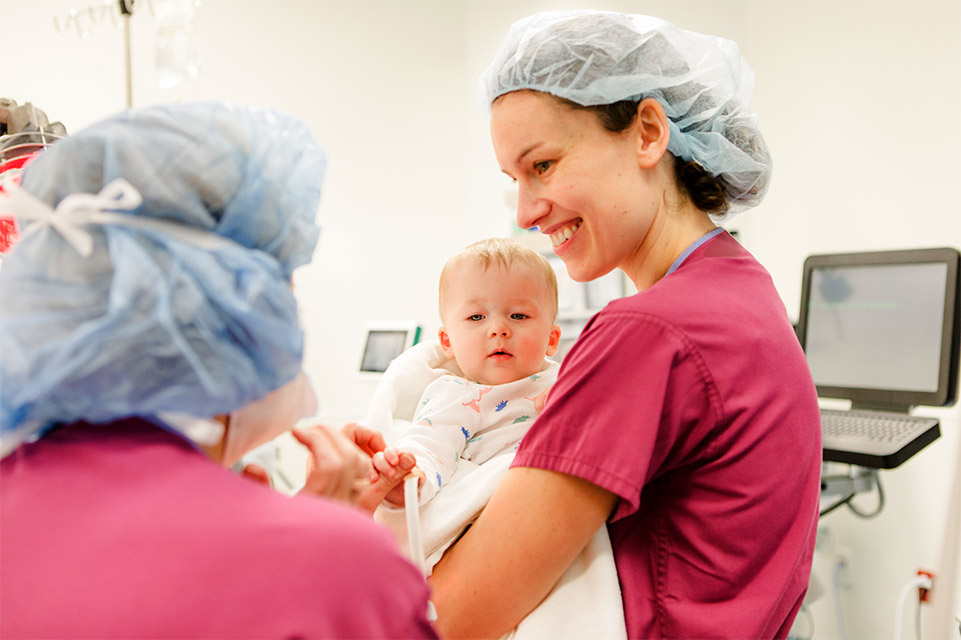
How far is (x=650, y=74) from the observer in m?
1.07

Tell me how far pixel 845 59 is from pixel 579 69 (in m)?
1.89

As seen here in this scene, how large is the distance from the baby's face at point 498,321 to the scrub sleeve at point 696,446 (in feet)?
1.50

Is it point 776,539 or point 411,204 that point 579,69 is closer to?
point 776,539

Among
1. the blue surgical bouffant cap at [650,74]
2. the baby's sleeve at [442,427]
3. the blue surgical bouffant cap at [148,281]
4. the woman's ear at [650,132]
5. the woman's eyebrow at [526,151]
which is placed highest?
the blue surgical bouffant cap at [650,74]

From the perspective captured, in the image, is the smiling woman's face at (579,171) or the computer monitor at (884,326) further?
the computer monitor at (884,326)

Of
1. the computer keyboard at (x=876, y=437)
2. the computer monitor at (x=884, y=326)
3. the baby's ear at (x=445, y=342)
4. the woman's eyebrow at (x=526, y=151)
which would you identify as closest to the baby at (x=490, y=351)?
the baby's ear at (x=445, y=342)

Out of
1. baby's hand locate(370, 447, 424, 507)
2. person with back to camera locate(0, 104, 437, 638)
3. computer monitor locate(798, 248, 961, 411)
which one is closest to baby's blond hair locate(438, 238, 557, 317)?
baby's hand locate(370, 447, 424, 507)

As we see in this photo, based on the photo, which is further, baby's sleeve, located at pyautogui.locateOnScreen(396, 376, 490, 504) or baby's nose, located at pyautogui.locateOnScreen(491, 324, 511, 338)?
baby's nose, located at pyautogui.locateOnScreen(491, 324, 511, 338)

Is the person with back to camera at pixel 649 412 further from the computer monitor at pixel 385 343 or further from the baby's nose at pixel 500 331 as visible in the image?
the computer monitor at pixel 385 343

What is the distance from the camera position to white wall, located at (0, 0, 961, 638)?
2.22 metres

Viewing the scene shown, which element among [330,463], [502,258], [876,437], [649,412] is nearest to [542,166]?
[502,258]

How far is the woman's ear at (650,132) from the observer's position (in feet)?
3.49

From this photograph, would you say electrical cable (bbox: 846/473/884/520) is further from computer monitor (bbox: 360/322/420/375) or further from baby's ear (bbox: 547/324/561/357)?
computer monitor (bbox: 360/322/420/375)

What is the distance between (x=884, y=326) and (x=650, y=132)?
1326mm
